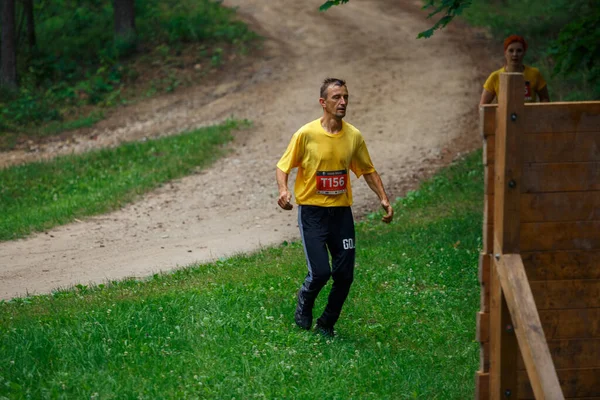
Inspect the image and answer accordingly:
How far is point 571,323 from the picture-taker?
541 cm

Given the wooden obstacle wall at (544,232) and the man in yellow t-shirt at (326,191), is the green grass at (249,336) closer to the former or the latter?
the man in yellow t-shirt at (326,191)

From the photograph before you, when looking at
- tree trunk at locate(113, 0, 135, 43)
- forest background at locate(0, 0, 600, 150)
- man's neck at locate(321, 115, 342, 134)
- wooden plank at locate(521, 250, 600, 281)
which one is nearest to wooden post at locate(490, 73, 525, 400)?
wooden plank at locate(521, 250, 600, 281)

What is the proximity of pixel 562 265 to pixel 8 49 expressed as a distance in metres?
17.1

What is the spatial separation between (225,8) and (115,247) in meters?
14.8

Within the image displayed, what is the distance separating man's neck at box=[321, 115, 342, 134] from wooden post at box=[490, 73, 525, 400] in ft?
7.53

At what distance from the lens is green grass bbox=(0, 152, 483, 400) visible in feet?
19.8

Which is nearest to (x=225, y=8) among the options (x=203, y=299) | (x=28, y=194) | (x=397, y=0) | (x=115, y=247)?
(x=397, y=0)

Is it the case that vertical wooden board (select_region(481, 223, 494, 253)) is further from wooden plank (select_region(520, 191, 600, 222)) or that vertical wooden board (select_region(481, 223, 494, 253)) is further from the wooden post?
wooden plank (select_region(520, 191, 600, 222))

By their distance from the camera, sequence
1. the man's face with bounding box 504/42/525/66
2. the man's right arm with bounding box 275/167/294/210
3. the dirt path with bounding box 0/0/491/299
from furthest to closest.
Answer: the dirt path with bounding box 0/0/491/299 → the man's face with bounding box 504/42/525/66 → the man's right arm with bounding box 275/167/294/210

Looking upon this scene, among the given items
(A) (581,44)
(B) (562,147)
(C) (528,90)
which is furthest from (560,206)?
(A) (581,44)

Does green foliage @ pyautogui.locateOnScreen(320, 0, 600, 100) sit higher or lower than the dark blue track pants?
higher

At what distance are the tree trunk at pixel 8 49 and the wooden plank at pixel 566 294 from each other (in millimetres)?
16716

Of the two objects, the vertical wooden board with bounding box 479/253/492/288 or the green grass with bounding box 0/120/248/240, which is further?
the green grass with bounding box 0/120/248/240

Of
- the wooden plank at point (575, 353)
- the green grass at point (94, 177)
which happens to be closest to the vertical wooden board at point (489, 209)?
the wooden plank at point (575, 353)
